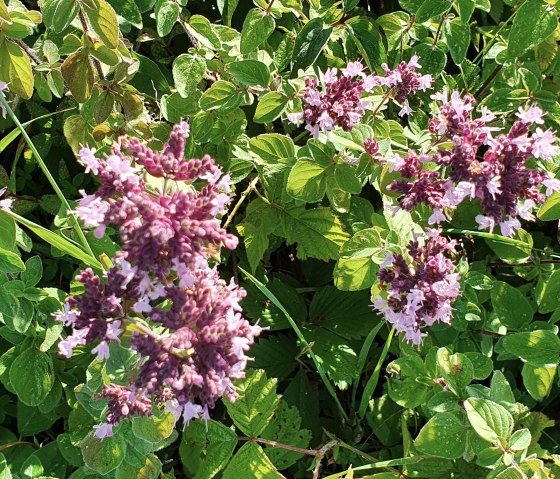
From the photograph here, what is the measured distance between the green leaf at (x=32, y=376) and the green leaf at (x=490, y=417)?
1311mm

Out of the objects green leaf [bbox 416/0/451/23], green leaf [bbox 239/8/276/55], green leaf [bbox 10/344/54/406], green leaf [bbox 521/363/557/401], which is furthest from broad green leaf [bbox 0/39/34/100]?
green leaf [bbox 521/363/557/401]

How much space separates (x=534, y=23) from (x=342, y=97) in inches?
27.1

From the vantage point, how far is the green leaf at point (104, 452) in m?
1.91

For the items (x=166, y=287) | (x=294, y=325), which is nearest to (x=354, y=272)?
(x=294, y=325)

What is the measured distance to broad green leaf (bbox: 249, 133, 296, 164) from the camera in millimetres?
2312

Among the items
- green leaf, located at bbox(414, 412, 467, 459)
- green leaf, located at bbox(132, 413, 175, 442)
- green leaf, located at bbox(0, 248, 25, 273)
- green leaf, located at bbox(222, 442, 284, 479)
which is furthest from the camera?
green leaf, located at bbox(222, 442, 284, 479)

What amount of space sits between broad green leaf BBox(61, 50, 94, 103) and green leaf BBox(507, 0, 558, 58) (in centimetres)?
141

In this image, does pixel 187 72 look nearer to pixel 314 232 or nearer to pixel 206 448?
pixel 314 232

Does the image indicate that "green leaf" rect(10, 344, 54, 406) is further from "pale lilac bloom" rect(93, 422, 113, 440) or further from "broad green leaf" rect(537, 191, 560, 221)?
"broad green leaf" rect(537, 191, 560, 221)

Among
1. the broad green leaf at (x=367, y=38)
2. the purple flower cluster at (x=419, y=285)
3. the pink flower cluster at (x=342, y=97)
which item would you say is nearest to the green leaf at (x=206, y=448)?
the purple flower cluster at (x=419, y=285)

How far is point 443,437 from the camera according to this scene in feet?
6.58

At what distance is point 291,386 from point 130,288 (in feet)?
4.37

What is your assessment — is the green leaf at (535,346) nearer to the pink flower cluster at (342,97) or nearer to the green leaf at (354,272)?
the green leaf at (354,272)

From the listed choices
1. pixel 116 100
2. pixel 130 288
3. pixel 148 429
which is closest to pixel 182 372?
pixel 130 288
